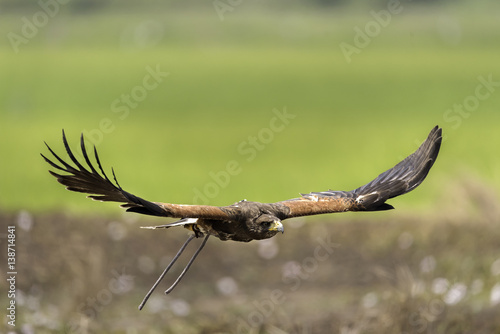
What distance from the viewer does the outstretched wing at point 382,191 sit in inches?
249

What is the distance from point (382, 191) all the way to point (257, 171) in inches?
650

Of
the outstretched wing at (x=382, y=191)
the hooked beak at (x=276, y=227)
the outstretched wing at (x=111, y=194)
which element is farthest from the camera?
the outstretched wing at (x=382, y=191)

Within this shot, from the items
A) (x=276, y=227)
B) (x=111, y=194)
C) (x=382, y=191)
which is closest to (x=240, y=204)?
(x=276, y=227)

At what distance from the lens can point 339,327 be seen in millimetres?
10078

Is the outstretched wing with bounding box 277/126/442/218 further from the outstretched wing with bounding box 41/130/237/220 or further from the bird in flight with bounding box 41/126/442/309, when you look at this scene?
the outstretched wing with bounding box 41/130/237/220

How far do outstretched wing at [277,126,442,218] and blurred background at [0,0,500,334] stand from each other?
3.39m

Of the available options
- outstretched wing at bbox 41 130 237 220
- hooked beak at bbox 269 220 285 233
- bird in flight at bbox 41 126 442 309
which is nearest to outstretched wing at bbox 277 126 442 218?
bird in flight at bbox 41 126 442 309

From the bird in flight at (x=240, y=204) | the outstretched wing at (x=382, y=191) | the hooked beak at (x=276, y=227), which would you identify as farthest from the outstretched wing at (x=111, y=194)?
the outstretched wing at (x=382, y=191)

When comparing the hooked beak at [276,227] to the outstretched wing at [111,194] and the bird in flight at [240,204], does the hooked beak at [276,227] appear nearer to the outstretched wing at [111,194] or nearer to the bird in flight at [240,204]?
the bird in flight at [240,204]

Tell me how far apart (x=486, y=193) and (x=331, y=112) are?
19.2 metres

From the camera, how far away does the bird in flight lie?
4980 millimetres

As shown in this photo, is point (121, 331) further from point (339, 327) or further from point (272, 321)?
point (339, 327)

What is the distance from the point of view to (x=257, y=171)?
2308 cm

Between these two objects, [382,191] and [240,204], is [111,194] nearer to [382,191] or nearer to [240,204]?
[240,204]
